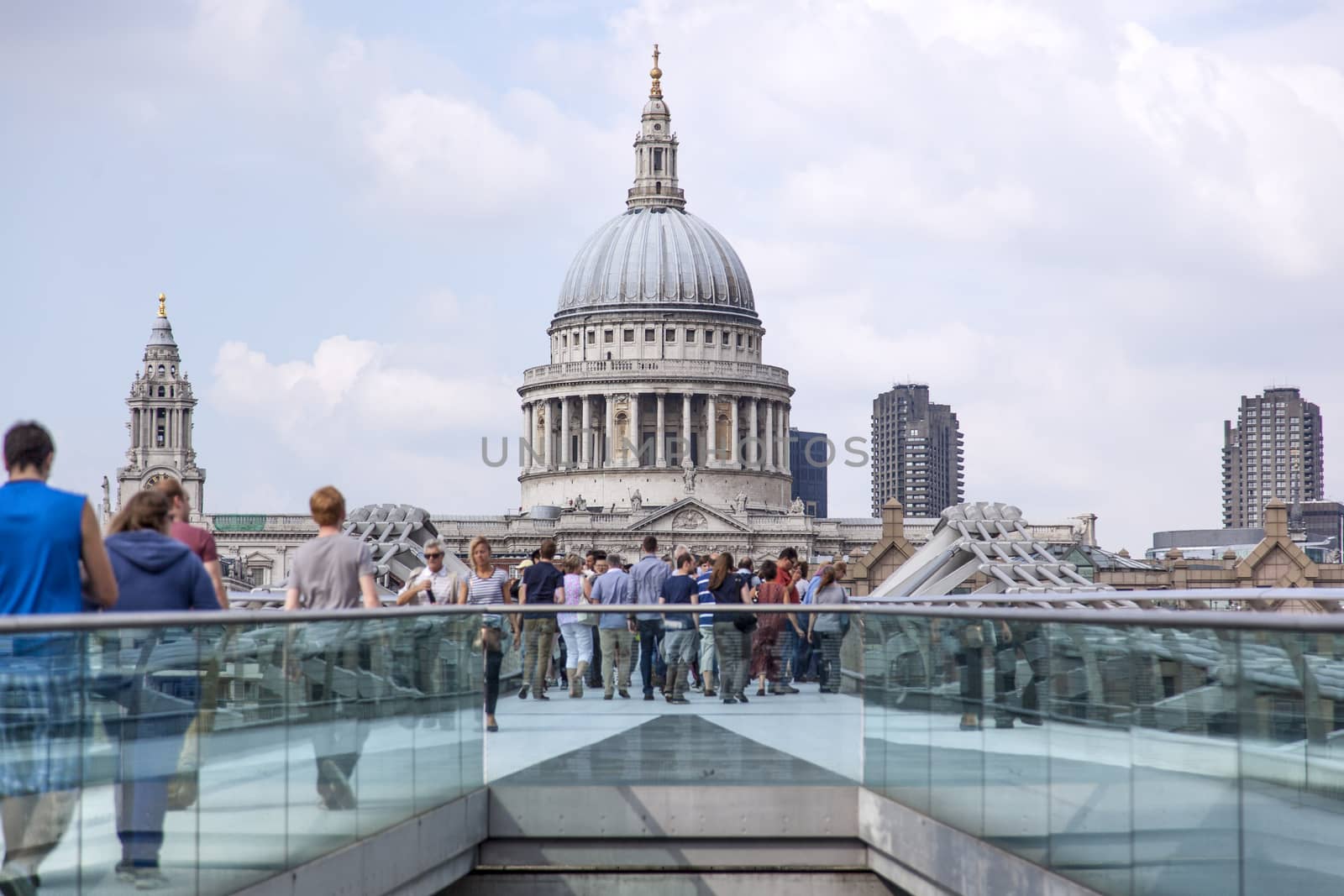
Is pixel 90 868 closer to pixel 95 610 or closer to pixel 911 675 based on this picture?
pixel 95 610

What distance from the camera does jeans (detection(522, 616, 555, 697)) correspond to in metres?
15.1

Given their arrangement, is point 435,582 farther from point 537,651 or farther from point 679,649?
point 679,649

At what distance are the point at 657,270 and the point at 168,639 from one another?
14940 centimetres

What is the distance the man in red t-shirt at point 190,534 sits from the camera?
39.2ft

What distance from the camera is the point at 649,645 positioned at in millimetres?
14805

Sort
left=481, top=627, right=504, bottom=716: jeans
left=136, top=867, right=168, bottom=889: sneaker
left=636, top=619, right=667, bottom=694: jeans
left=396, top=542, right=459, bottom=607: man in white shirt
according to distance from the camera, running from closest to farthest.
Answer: left=136, top=867, right=168, bottom=889: sneaker, left=636, top=619, right=667, bottom=694: jeans, left=481, top=627, right=504, bottom=716: jeans, left=396, top=542, right=459, bottom=607: man in white shirt

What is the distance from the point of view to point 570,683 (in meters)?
15.0

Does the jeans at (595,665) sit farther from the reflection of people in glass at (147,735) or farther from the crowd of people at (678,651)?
the reflection of people in glass at (147,735)

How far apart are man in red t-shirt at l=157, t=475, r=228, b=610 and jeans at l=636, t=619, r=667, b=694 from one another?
3.21 m

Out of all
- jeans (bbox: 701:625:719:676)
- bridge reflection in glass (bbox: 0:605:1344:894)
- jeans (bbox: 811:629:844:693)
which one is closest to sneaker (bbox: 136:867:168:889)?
bridge reflection in glass (bbox: 0:605:1344:894)

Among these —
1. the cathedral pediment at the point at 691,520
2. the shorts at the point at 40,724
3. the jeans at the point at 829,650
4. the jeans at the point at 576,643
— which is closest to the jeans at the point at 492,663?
the jeans at the point at 576,643

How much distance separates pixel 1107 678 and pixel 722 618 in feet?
16.8

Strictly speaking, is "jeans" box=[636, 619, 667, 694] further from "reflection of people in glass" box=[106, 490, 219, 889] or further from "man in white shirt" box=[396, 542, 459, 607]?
"reflection of people in glass" box=[106, 490, 219, 889]

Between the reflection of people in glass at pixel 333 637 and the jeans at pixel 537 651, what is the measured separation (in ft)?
7.00
